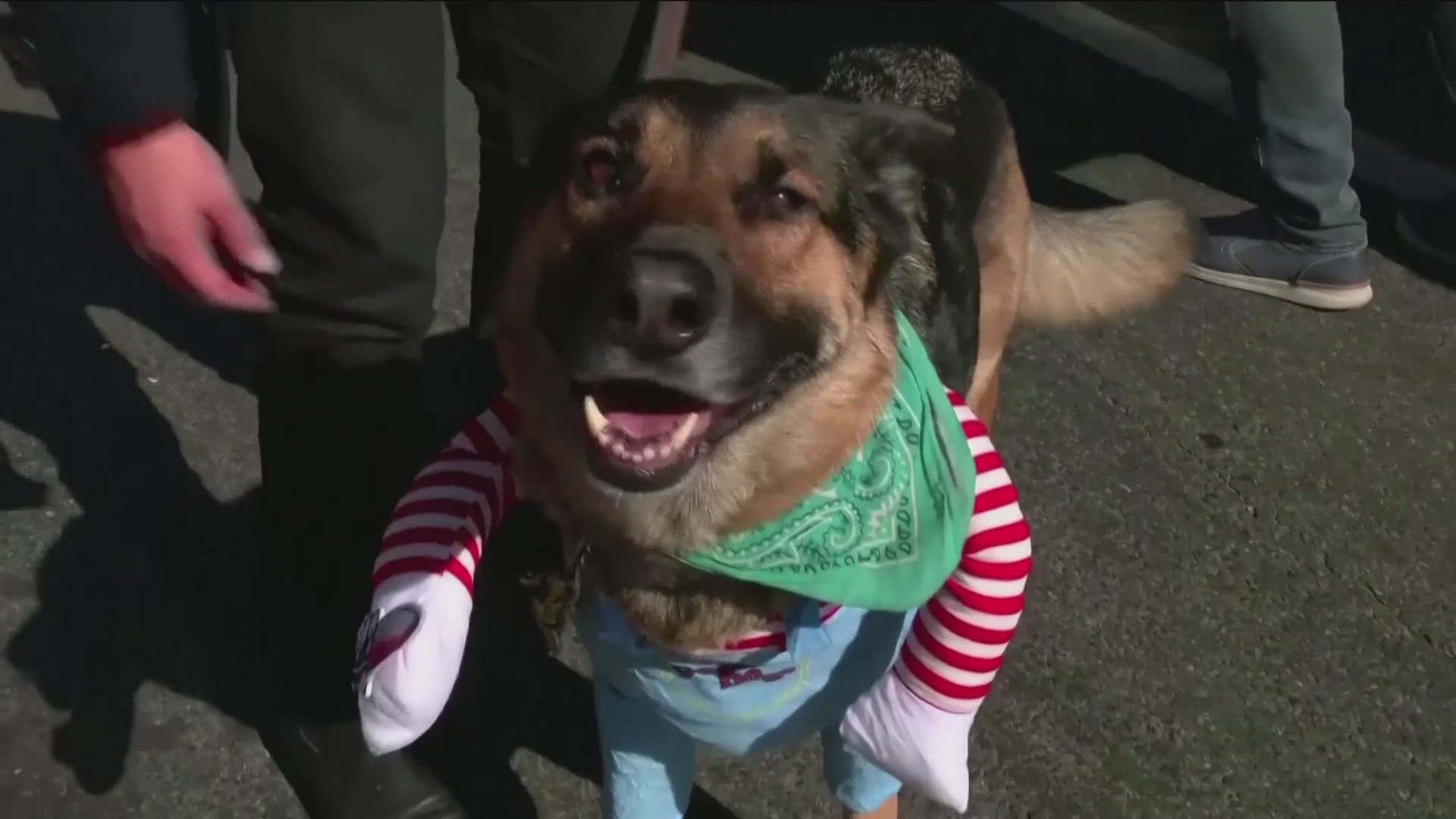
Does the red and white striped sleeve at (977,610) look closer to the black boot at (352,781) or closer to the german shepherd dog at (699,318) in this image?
the german shepherd dog at (699,318)

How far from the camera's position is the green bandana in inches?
47.6

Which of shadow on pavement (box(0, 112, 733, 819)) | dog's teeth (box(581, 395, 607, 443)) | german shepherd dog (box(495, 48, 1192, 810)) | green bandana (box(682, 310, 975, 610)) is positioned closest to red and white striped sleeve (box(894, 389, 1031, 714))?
green bandana (box(682, 310, 975, 610))

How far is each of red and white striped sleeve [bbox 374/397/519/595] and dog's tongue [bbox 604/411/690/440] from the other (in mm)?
193

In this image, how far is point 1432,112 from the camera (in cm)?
100

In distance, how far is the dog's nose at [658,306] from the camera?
113 cm

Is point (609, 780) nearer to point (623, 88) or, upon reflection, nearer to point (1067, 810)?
point (1067, 810)

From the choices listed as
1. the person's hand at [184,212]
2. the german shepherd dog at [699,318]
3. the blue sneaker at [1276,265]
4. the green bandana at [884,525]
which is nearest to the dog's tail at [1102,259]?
the blue sneaker at [1276,265]

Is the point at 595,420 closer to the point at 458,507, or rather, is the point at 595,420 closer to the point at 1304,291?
the point at 458,507

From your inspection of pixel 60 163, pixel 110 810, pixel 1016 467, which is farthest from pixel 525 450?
pixel 60 163

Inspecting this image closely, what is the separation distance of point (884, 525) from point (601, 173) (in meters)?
0.52

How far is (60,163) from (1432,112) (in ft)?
10.5

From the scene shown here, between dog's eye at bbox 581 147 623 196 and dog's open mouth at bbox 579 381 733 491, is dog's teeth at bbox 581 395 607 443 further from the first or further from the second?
dog's eye at bbox 581 147 623 196

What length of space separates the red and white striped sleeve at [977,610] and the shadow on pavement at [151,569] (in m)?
0.67

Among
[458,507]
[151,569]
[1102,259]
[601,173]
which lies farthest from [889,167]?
[151,569]
